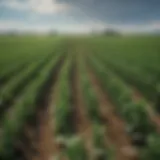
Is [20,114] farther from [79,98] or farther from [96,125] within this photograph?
[96,125]

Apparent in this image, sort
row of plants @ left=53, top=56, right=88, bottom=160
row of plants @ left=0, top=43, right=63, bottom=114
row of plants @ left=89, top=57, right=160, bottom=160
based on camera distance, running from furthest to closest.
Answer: row of plants @ left=0, top=43, right=63, bottom=114, row of plants @ left=89, top=57, right=160, bottom=160, row of plants @ left=53, top=56, right=88, bottom=160

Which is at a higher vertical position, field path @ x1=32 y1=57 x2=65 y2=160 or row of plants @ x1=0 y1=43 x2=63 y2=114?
row of plants @ x1=0 y1=43 x2=63 y2=114

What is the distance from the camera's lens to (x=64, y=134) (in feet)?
7.87

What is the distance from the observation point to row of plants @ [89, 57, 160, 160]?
2346 millimetres

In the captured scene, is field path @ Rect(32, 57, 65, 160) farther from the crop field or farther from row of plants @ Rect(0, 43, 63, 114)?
row of plants @ Rect(0, 43, 63, 114)

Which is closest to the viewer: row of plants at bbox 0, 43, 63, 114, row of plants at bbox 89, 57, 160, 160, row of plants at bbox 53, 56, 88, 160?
row of plants at bbox 53, 56, 88, 160

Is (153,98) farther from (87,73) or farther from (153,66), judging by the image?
(87,73)

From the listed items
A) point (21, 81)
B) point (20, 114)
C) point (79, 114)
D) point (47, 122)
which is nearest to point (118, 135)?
point (79, 114)

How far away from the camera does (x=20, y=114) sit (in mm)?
2678

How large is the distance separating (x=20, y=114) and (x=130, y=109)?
720 mm

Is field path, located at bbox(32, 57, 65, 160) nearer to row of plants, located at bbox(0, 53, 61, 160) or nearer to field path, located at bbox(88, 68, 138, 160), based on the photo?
row of plants, located at bbox(0, 53, 61, 160)

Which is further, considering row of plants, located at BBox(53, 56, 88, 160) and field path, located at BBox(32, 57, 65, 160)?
field path, located at BBox(32, 57, 65, 160)

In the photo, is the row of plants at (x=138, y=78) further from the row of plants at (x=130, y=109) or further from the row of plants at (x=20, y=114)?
the row of plants at (x=20, y=114)

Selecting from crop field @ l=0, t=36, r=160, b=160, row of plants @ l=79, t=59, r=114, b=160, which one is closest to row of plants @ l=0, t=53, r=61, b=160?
crop field @ l=0, t=36, r=160, b=160
